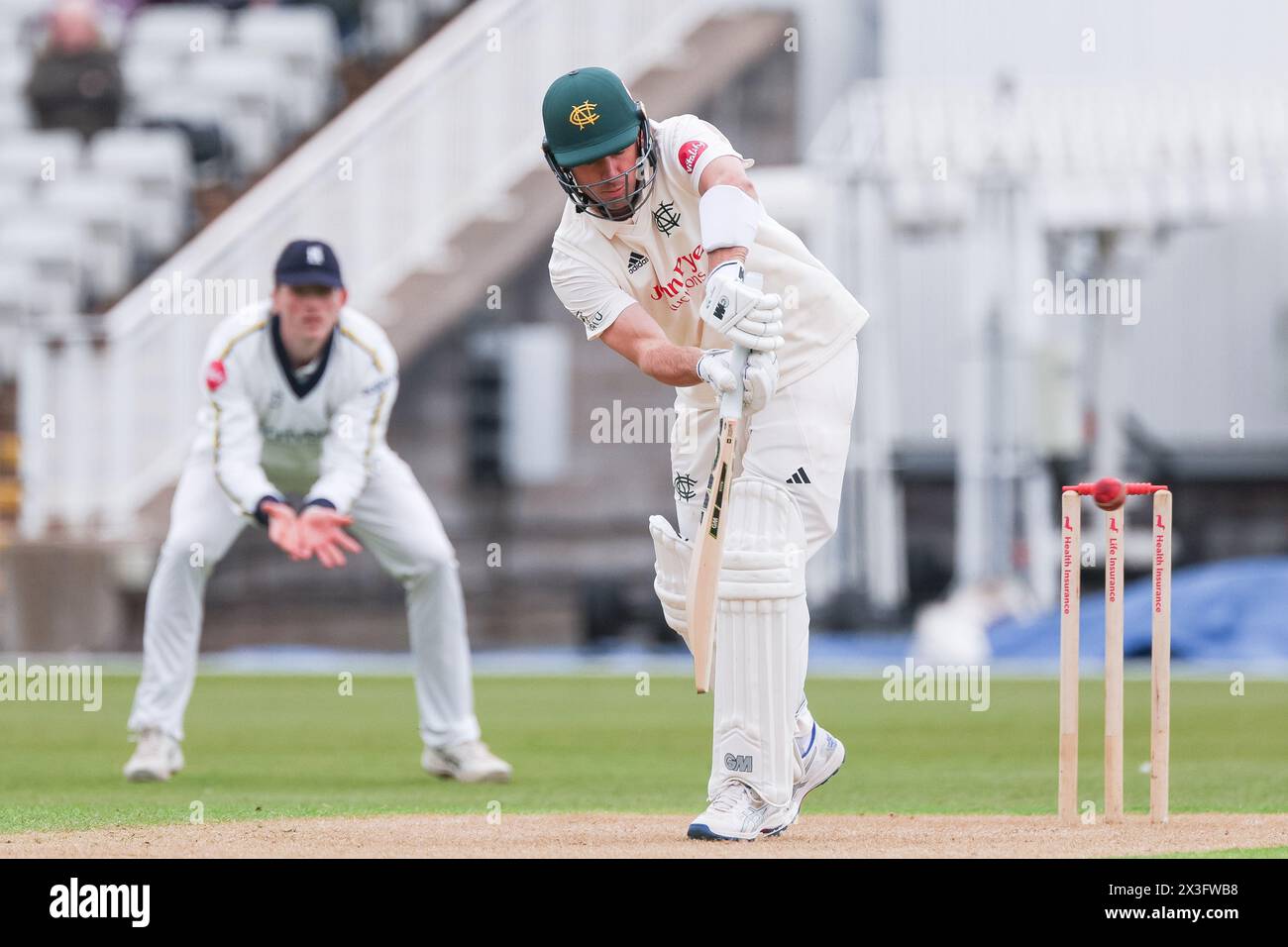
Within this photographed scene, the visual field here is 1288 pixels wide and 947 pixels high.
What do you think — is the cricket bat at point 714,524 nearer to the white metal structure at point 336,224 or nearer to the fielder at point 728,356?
the fielder at point 728,356

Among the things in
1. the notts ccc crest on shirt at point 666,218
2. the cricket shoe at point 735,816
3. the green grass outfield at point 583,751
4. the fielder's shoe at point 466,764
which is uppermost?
the notts ccc crest on shirt at point 666,218

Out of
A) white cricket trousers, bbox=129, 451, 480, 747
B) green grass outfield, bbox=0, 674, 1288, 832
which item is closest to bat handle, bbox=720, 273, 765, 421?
green grass outfield, bbox=0, 674, 1288, 832

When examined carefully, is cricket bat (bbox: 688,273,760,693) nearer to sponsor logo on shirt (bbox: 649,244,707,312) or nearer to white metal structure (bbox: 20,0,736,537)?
sponsor logo on shirt (bbox: 649,244,707,312)

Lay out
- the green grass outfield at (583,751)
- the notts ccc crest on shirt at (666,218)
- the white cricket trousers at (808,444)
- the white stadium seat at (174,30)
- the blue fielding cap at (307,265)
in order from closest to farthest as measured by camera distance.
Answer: the white cricket trousers at (808,444)
the notts ccc crest on shirt at (666,218)
the green grass outfield at (583,751)
the blue fielding cap at (307,265)
the white stadium seat at (174,30)

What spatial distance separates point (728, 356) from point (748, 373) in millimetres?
71

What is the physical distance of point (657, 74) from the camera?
67.7 feet

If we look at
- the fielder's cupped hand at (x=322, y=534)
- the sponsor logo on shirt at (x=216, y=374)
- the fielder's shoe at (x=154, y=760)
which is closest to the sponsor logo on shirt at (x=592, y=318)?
the fielder's cupped hand at (x=322, y=534)

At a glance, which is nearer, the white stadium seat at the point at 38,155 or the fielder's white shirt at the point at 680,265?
the fielder's white shirt at the point at 680,265

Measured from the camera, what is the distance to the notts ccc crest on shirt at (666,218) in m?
5.54

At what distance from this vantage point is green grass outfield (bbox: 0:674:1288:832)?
6609 millimetres

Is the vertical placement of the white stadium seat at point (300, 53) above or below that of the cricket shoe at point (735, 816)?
above

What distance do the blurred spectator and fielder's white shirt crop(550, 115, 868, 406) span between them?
16235 millimetres

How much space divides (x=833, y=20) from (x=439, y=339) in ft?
16.4

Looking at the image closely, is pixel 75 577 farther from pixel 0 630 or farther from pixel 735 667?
pixel 735 667
